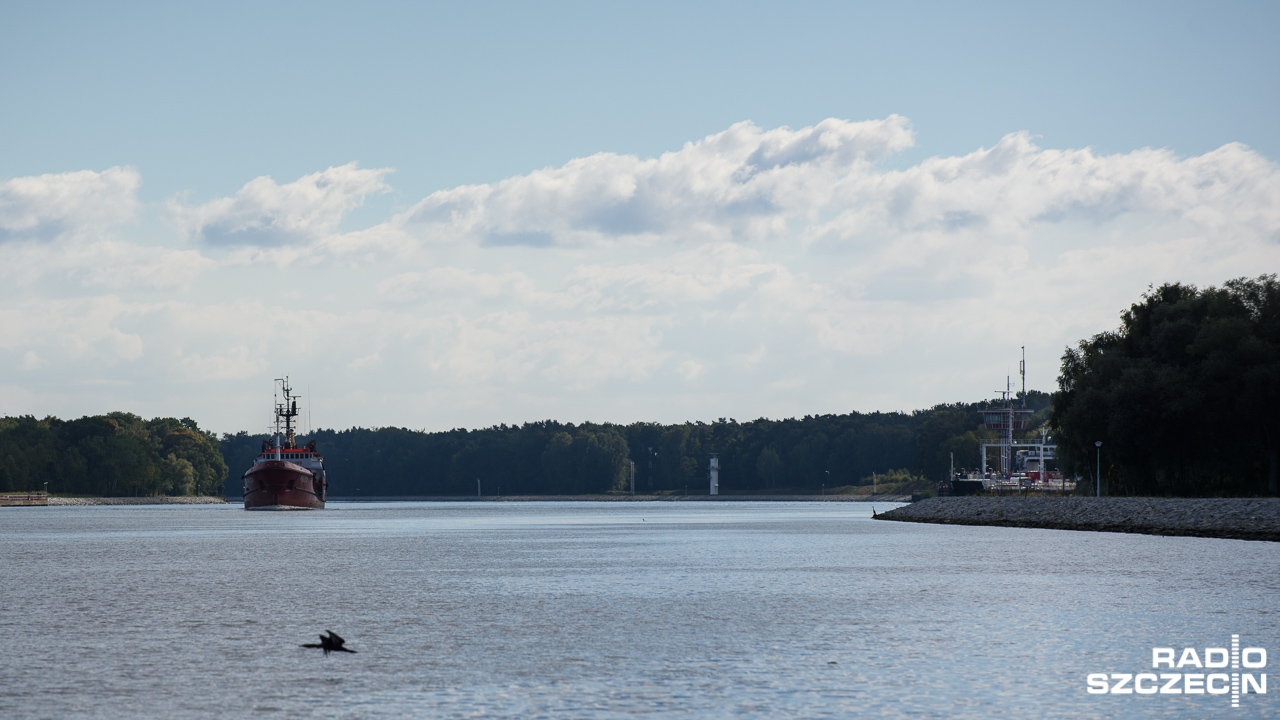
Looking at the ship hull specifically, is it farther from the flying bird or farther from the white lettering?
the white lettering

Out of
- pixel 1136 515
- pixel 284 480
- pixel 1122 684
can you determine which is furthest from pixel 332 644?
pixel 284 480

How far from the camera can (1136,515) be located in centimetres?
7750

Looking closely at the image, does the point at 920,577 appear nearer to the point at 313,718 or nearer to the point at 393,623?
the point at 393,623

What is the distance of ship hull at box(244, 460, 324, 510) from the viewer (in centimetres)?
15688

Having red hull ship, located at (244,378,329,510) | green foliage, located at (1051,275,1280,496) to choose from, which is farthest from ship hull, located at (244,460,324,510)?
green foliage, located at (1051,275,1280,496)

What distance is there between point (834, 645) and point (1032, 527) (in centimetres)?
6538

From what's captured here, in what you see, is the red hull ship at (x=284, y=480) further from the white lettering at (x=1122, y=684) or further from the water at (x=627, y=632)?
the white lettering at (x=1122, y=684)

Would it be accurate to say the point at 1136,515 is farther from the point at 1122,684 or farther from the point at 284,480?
the point at 284,480

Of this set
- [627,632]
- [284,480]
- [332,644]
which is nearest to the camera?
[332,644]

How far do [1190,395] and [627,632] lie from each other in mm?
58293

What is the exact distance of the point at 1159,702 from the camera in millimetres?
19781

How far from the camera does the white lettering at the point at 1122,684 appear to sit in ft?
67.6

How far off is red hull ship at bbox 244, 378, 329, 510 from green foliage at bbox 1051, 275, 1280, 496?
98446 millimetres

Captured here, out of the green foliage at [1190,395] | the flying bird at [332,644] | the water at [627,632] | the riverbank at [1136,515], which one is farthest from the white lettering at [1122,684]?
the green foliage at [1190,395]
